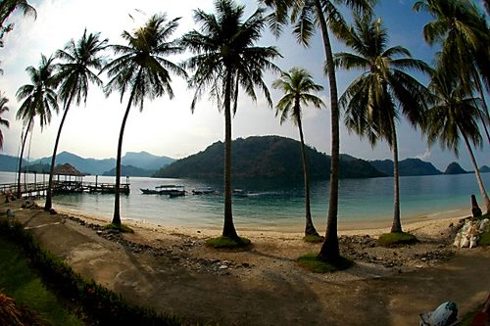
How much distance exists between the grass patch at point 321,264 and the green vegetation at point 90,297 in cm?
672

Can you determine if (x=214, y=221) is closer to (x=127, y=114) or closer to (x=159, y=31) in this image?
(x=127, y=114)

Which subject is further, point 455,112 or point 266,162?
point 266,162

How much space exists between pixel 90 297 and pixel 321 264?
808cm

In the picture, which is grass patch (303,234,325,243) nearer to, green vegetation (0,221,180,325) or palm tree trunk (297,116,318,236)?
palm tree trunk (297,116,318,236)

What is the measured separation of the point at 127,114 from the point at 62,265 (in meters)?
13.8

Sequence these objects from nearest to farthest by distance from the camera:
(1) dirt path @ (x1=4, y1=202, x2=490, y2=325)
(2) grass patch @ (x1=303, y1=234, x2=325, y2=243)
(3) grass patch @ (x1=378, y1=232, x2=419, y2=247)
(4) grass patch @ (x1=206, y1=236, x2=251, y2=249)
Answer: (1) dirt path @ (x1=4, y1=202, x2=490, y2=325) < (4) grass patch @ (x1=206, y1=236, x2=251, y2=249) < (3) grass patch @ (x1=378, y1=232, x2=419, y2=247) < (2) grass patch @ (x1=303, y1=234, x2=325, y2=243)

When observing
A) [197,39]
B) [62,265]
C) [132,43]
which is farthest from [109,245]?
[132,43]

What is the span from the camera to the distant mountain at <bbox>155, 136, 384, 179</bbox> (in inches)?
6452

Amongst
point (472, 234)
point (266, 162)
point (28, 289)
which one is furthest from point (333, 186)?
point (266, 162)

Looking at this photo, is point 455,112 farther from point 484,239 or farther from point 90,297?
point 90,297

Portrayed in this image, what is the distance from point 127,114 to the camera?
71.2 feet

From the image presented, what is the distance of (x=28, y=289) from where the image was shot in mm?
8883

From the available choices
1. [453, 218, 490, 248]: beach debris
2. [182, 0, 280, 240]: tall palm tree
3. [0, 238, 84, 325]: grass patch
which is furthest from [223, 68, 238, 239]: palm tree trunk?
[453, 218, 490, 248]: beach debris

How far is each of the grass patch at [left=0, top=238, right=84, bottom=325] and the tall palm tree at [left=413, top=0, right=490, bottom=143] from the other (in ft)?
70.8
